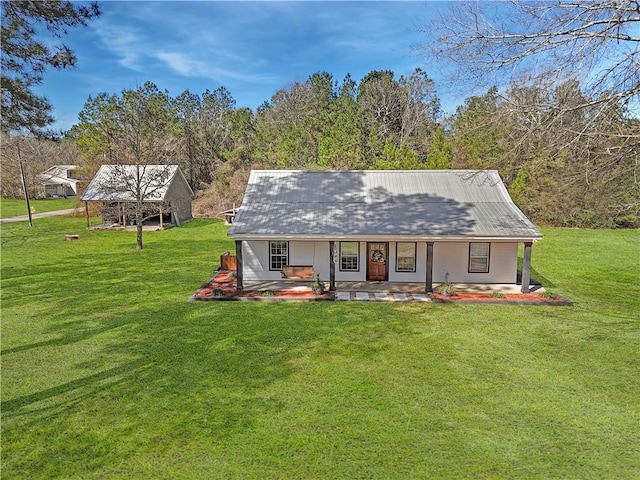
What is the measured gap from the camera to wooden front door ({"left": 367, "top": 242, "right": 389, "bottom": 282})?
1492cm

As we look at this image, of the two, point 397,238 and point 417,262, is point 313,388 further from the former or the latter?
point 417,262

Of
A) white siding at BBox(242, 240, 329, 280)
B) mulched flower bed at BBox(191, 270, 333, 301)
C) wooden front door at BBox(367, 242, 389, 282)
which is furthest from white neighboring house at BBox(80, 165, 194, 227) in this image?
wooden front door at BBox(367, 242, 389, 282)

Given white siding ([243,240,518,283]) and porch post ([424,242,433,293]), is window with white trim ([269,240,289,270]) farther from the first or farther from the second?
porch post ([424,242,433,293])

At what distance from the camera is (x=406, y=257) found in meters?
14.9

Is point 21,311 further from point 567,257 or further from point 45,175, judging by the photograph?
point 45,175

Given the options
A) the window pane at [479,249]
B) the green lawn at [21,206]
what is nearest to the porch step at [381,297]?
the window pane at [479,249]

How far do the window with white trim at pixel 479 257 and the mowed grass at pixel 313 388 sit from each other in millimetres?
2499

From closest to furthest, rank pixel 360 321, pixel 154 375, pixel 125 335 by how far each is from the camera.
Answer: pixel 154 375 → pixel 125 335 → pixel 360 321

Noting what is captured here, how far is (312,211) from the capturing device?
15.5 m

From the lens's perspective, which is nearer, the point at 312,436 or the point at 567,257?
the point at 312,436

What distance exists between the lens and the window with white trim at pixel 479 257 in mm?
14703

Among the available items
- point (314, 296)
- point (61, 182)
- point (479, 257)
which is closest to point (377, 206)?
point (479, 257)

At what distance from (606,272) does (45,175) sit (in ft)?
200

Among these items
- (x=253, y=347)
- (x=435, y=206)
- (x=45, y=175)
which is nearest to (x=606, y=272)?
(x=435, y=206)
